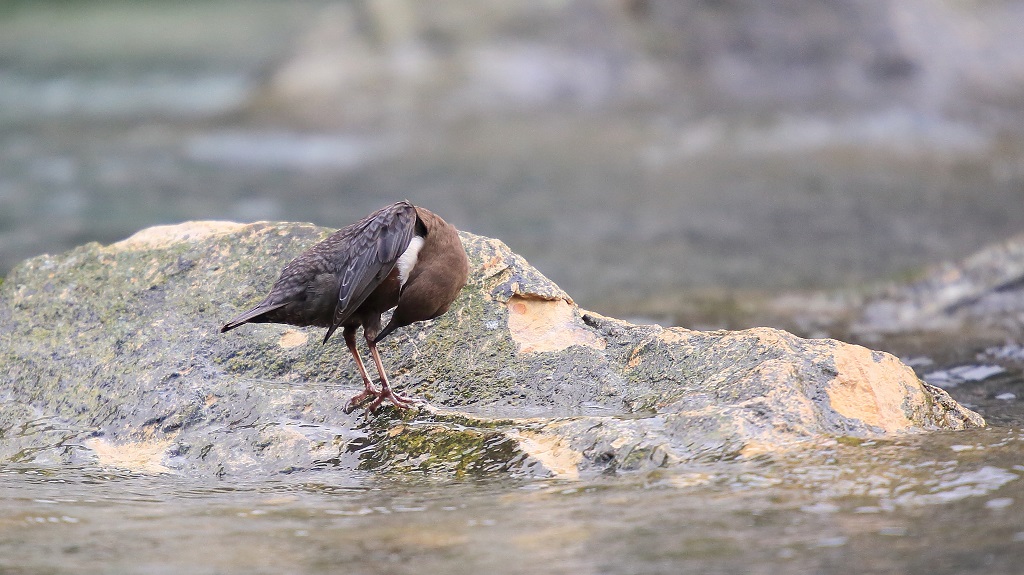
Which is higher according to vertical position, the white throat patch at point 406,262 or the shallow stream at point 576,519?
the white throat patch at point 406,262

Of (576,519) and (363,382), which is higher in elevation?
(363,382)

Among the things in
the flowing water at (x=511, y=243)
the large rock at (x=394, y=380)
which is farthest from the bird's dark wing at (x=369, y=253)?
the flowing water at (x=511, y=243)

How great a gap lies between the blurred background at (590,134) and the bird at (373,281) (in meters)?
4.74

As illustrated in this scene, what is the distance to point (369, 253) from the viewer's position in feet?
13.3

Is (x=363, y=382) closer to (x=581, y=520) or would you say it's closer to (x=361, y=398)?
(x=361, y=398)

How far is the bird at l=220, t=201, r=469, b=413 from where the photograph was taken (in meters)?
4.02

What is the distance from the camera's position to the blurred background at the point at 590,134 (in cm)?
999

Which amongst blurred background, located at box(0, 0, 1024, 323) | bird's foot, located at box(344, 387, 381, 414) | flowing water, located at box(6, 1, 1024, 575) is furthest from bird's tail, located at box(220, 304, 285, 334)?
blurred background, located at box(0, 0, 1024, 323)

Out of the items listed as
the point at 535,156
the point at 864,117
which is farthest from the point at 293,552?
the point at 864,117

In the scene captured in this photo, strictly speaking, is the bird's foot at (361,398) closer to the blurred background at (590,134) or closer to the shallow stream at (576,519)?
the shallow stream at (576,519)

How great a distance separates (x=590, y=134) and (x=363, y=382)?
9.29 metres

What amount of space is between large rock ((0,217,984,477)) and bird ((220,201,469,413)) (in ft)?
0.66

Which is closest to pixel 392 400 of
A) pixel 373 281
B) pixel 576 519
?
pixel 373 281

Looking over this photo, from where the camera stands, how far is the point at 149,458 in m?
3.84
